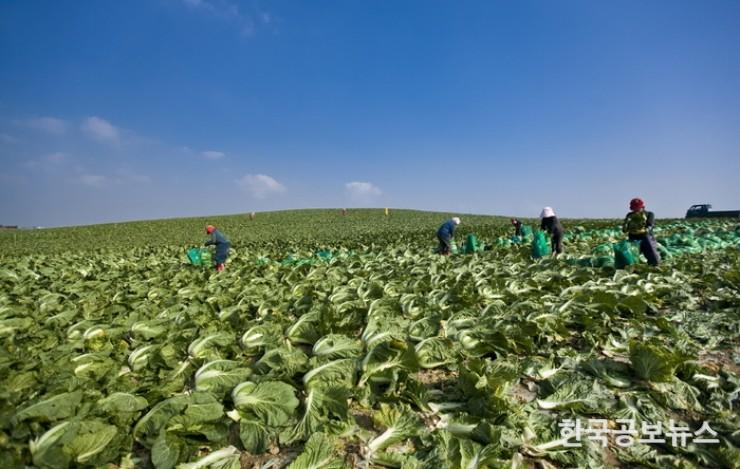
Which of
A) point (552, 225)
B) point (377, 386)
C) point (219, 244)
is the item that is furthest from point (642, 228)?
point (219, 244)

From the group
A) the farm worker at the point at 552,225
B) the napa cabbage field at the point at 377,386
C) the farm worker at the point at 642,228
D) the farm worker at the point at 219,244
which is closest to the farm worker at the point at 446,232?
the farm worker at the point at 552,225

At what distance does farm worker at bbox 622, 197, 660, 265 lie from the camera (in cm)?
925

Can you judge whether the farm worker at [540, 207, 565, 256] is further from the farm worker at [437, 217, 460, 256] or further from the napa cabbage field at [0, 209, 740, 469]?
the napa cabbage field at [0, 209, 740, 469]

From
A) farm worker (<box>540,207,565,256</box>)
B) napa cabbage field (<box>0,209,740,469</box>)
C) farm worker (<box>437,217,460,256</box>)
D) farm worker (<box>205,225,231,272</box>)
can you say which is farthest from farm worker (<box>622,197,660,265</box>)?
farm worker (<box>205,225,231,272</box>)

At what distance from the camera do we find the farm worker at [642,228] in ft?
30.3

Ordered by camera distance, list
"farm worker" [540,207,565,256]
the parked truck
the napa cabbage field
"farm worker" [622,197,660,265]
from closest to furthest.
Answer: the napa cabbage field, "farm worker" [622,197,660,265], "farm worker" [540,207,565,256], the parked truck

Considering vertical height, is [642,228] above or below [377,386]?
above

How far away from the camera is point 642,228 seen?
932 cm

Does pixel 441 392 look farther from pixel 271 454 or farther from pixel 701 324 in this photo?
pixel 701 324

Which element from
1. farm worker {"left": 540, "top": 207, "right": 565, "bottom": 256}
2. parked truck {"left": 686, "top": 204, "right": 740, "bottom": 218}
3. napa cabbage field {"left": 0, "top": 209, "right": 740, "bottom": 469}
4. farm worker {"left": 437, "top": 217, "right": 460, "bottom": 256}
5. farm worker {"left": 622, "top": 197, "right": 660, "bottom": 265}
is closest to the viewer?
napa cabbage field {"left": 0, "top": 209, "right": 740, "bottom": 469}

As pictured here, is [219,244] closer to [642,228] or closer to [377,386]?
[377,386]

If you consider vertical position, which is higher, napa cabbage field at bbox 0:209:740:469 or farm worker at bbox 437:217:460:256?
farm worker at bbox 437:217:460:256

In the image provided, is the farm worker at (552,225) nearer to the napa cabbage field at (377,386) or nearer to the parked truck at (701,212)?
the napa cabbage field at (377,386)

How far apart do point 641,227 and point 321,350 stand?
30.8ft
